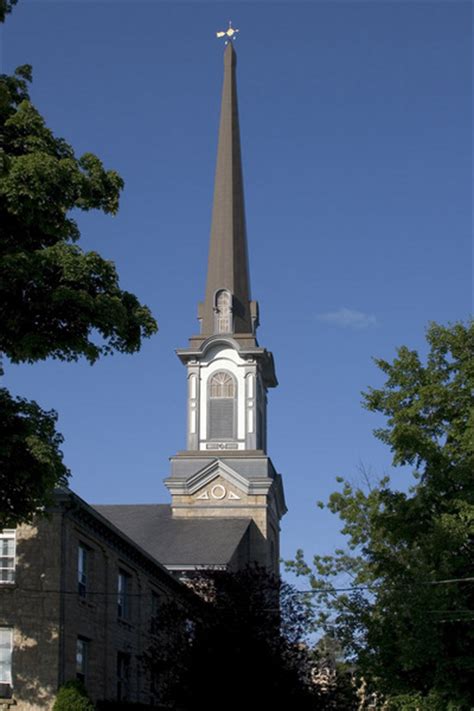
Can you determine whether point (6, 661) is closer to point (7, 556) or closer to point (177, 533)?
point (7, 556)

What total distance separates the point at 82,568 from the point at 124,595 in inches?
219

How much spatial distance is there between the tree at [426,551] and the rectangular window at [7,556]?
9377mm

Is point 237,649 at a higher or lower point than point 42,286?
lower

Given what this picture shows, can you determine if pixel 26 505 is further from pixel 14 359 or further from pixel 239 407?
pixel 239 407

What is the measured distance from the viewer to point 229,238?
76.8 m

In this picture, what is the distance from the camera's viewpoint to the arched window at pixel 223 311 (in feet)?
238

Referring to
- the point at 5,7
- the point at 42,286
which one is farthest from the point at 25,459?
the point at 5,7

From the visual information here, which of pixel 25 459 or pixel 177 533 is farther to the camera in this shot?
pixel 177 533

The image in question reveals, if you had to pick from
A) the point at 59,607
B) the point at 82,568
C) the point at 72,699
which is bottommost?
the point at 72,699

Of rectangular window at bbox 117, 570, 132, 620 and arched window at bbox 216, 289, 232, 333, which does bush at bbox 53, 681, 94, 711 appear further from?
arched window at bbox 216, 289, 232, 333

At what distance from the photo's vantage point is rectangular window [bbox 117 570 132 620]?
132 feet

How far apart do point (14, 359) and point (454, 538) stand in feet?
48.3

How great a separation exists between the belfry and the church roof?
0.33 ft

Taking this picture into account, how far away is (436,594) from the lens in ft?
107
